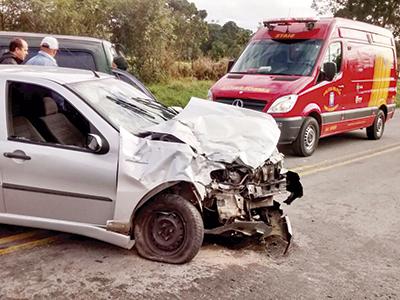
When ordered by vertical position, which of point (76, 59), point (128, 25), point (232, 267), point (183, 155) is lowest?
point (232, 267)

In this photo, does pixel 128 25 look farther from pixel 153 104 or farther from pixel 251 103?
pixel 153 104

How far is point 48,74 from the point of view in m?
4.52

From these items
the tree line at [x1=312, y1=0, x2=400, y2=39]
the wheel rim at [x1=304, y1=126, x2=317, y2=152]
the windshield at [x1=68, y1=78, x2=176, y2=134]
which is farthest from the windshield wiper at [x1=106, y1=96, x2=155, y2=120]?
the tree line at [x1=312, y1=0, x2=400, y2=39]

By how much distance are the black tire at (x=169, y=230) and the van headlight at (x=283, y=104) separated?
4.67m

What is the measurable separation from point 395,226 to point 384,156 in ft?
14.2

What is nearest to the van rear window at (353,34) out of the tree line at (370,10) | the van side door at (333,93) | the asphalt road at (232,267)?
the van side door at (333,93)

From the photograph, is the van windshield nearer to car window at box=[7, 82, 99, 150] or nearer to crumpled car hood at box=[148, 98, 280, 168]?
crumpled car hood at box=[148, 98, 280, 168]

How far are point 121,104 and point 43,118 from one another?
71 cm

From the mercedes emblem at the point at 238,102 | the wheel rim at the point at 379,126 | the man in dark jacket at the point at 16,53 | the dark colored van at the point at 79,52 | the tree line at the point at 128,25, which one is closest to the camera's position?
the man in dark jacket at the point at 16,53

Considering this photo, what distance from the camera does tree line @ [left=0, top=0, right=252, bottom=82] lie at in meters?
12.9

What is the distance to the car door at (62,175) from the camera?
4070 millimetres

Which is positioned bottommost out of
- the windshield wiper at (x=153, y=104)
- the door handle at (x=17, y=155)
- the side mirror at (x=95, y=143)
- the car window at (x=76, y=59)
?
the door handle at (x=17, y=155)

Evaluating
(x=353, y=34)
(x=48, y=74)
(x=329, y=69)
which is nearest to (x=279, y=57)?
(x=329, y=69)

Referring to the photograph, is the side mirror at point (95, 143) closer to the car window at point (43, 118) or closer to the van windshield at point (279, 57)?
the car window at point (43, 118)
